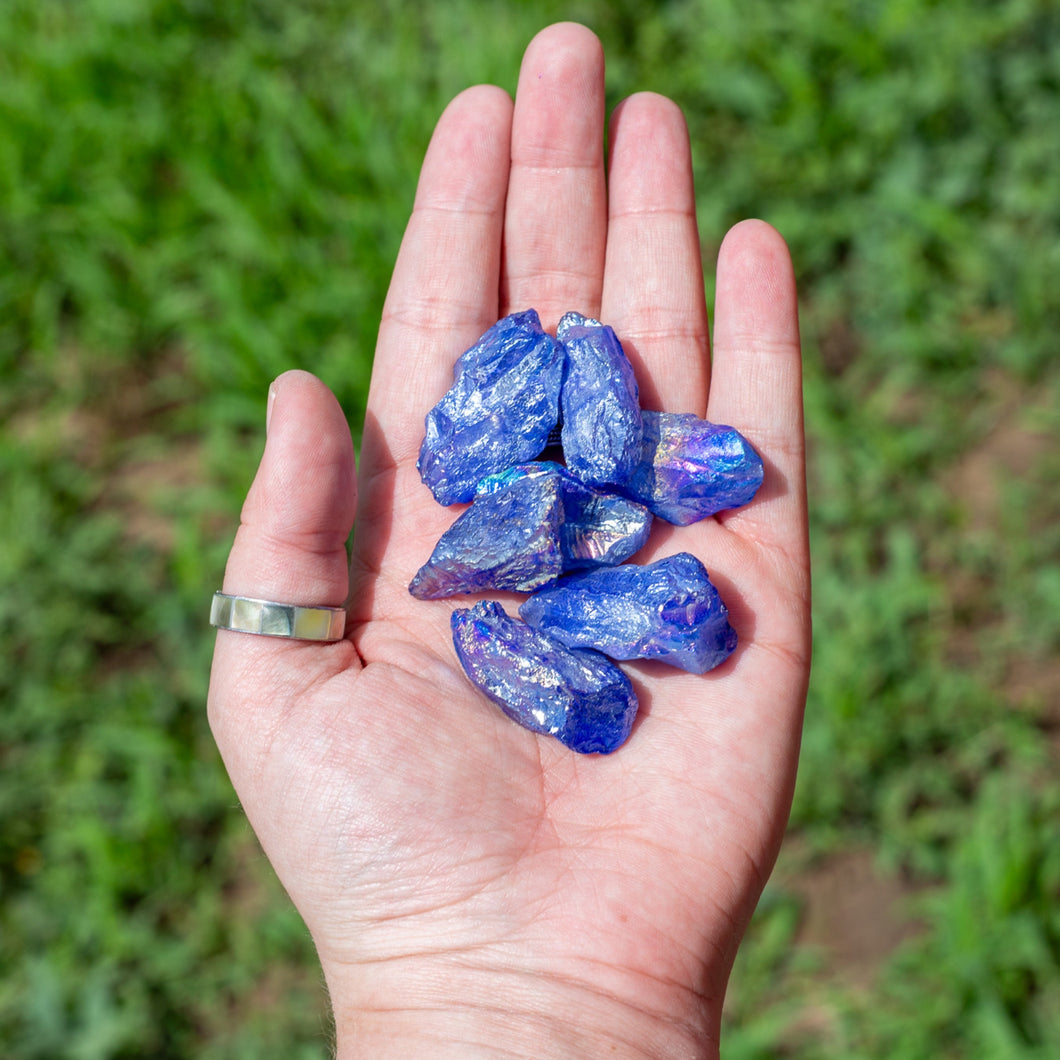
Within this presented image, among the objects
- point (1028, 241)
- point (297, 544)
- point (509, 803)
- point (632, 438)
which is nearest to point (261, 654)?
point (297, 544)

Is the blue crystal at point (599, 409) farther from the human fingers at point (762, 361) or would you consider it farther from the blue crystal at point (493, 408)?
the human fingers at point (762, 361)

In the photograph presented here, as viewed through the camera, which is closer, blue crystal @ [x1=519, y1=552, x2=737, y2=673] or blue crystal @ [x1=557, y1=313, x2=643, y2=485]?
blue crystal @ [x1=519, y1=552, x2=737, y2=673]

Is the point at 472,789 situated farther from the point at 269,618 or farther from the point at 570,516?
the point at 570,516

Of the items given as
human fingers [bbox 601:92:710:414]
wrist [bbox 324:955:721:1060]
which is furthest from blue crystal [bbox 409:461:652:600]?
wrist [bbox 324:955:721:1060]

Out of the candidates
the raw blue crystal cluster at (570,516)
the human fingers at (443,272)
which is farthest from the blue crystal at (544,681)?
the human fingers at (443,272)

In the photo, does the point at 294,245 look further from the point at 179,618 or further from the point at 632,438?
the point at 632,438

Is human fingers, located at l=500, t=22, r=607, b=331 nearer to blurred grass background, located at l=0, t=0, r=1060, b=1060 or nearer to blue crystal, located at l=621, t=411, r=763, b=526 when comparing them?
blue crystal, located at l=621, t=411, r=763, b=526
